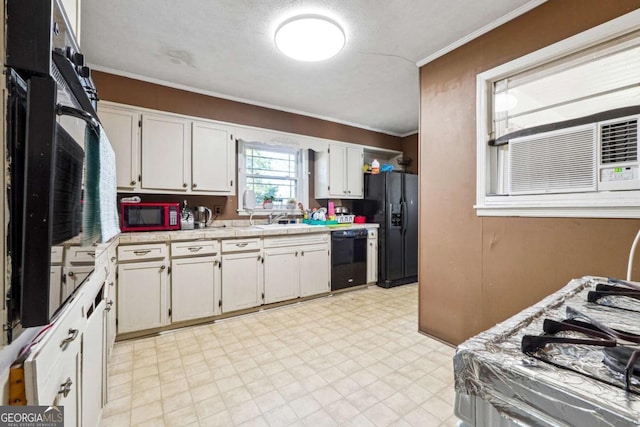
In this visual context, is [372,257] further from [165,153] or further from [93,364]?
[93,364]

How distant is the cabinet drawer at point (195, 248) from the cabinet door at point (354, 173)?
7.22 feet

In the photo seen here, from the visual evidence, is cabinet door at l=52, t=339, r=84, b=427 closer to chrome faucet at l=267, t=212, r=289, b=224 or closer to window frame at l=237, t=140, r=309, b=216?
window frame at l=237, t=140, r=309, b=216

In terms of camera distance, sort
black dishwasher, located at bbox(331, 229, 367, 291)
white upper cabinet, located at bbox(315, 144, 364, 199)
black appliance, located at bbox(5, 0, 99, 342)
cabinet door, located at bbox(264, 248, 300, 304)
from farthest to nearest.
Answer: white upper cabinet, located at bbox(315, 144, 364, 199) < black dishwasher, located at bbox(331, 229, 367, 291) < cabinet door, located at bbox(264, 248, 300, 304) < black appliance, located at bbox(5, 0, 99, 342)

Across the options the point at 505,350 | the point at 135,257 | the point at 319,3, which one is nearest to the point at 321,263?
the point at 135,257

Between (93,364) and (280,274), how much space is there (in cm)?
216

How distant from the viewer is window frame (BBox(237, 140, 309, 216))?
3613 millimetres

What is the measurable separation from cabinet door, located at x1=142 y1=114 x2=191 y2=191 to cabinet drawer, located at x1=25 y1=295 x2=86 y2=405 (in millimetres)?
2150

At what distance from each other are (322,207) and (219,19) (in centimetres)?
282

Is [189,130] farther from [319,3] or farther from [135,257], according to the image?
[319,3]

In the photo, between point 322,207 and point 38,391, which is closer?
point 38,391

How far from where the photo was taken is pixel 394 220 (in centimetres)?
423

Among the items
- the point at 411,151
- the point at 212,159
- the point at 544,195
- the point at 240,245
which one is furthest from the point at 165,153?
the point at 411,151

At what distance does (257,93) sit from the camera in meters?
3.32

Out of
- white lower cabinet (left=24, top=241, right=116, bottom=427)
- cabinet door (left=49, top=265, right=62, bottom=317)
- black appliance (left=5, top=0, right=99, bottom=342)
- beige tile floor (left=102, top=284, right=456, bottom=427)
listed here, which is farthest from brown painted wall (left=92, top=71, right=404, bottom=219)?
black appliance (left=5, top=0, right=99, bottom=342)
